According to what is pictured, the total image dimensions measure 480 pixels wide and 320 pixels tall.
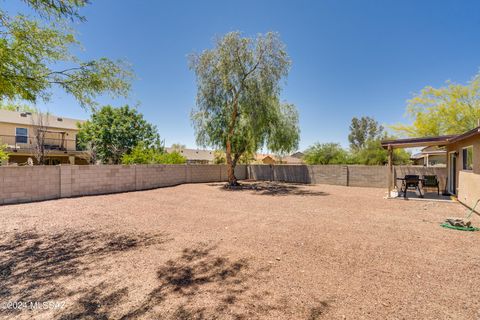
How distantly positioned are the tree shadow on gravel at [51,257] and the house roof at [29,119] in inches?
720

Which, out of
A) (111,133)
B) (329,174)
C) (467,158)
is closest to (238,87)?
(329,174)

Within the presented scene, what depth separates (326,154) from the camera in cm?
2552

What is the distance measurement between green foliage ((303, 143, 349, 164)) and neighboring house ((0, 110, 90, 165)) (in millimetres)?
22463

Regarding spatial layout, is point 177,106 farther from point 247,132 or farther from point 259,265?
point 259,265

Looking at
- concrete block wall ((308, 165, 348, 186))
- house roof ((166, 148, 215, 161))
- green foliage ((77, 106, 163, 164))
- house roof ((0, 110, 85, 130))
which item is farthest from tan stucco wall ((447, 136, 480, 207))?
house roof ((166, 148, 215, 161))

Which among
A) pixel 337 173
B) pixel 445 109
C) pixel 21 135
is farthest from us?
pixel 445 109

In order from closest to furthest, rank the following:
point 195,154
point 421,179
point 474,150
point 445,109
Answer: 1. point 474,150
2. point 421,179
3. point 445,109
4. point 195,154

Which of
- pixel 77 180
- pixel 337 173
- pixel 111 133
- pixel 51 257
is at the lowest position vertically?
pixel 51 257

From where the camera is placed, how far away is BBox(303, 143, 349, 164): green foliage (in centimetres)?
2520

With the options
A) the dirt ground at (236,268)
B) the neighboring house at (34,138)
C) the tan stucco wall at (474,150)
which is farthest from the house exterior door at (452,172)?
the neighboring house at (34,138)

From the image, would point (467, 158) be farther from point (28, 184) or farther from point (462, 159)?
point (28, 184)

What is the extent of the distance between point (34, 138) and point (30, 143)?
3.36 feet

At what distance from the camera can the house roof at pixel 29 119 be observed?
17734 millimetres

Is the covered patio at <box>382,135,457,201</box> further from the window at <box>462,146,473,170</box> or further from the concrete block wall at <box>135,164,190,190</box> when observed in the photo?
the concrete block wall at <box>135,164,190,190</box>
